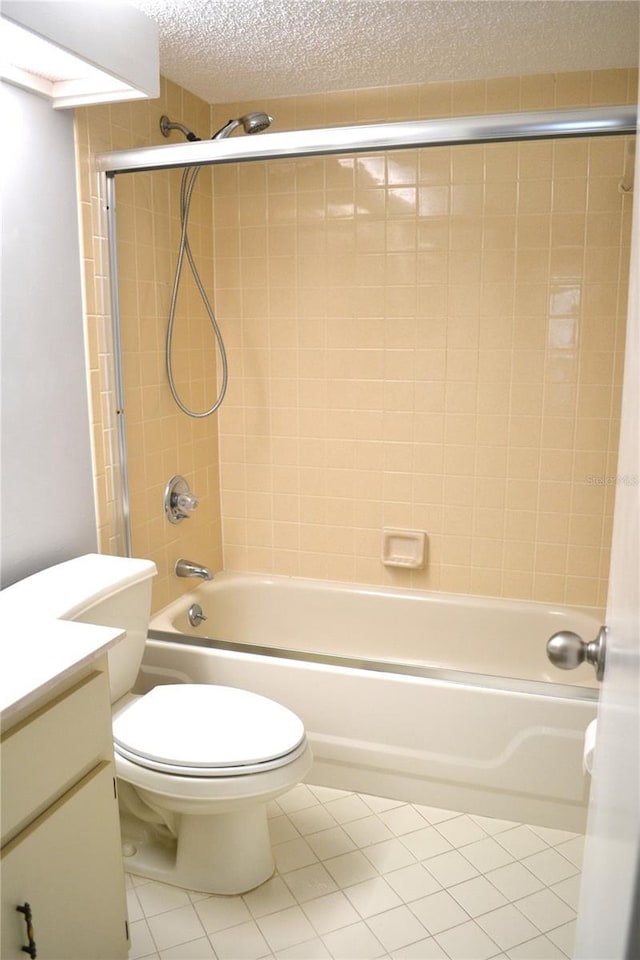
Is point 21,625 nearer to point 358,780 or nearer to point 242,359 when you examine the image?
point 358,780

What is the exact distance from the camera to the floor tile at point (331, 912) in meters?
1.76

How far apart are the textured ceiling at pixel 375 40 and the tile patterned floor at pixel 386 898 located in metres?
2.16

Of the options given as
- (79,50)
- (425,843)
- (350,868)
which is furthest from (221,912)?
(79,50)

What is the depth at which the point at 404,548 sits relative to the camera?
112 inches

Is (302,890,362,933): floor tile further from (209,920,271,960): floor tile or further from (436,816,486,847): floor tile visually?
(436,816,486,847): floor tile

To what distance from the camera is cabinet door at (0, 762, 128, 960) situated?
1.24m

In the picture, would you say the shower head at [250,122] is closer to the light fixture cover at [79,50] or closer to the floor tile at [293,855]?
the light fixture cover at [79,50]

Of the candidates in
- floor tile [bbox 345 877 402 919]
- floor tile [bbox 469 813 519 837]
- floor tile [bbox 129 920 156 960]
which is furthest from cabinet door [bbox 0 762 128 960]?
floor tile [bbox 469 813 519 837]

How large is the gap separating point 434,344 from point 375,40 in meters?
0.96

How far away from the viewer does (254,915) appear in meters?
1.79

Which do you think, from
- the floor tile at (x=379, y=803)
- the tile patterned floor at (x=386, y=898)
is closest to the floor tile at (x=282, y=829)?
the tile patterned floor at (x=386, y=898)

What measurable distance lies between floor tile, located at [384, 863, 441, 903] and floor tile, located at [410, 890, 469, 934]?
0.02 meters

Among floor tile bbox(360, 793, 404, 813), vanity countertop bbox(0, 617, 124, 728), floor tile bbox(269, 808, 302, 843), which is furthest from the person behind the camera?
floor tile bbox(360, 793, 404, 813)

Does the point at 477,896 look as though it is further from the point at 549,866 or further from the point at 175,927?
the point at 175,927
